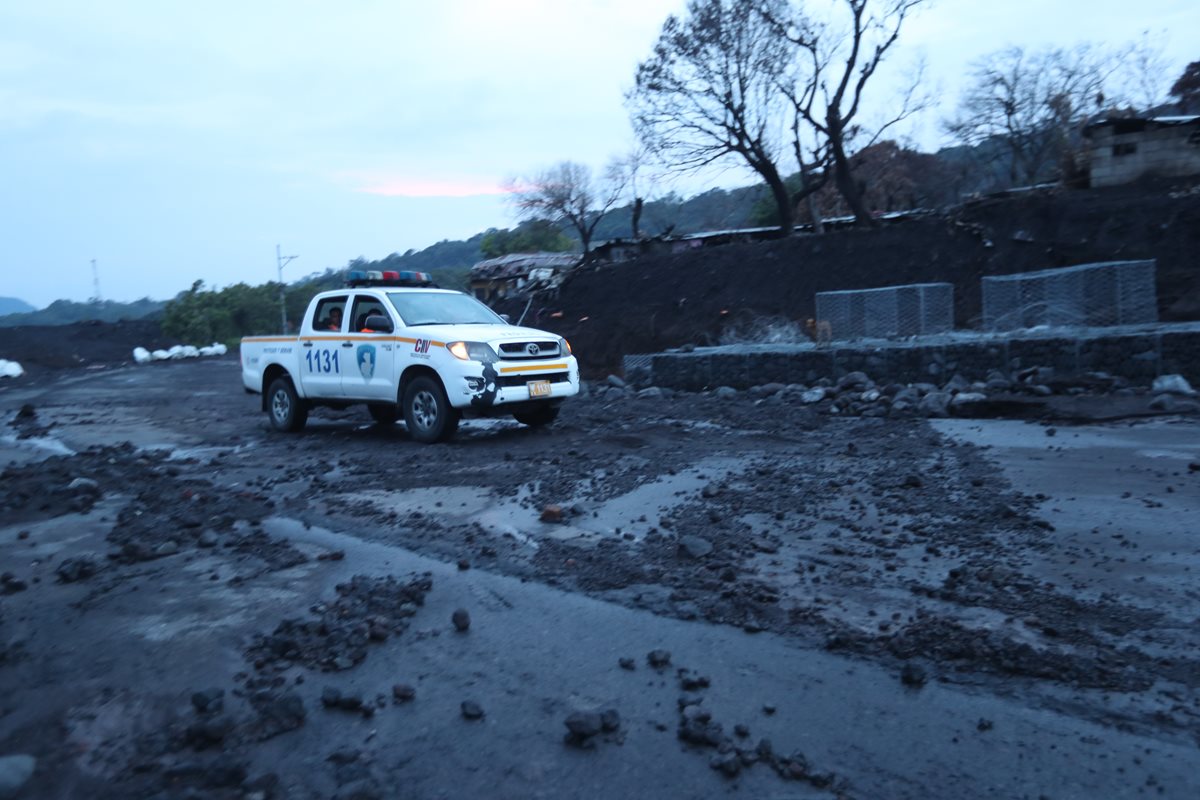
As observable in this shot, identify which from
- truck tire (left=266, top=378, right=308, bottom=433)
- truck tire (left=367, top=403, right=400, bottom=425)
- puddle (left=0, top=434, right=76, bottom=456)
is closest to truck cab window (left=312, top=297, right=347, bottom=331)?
truck tire (left=266, top=378, right=308, bottom=433)

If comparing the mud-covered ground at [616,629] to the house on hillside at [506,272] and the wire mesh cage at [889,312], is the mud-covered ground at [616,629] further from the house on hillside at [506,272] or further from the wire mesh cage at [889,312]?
the house on hillside at [506,272]

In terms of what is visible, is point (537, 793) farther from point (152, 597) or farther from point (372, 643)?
point (152, 597)

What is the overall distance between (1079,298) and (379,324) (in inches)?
456

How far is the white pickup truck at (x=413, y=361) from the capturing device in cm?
1159

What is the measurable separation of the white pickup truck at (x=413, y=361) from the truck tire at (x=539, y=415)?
2 cm

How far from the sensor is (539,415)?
13047 millimetres

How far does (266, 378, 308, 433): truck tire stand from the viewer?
1395 centimetres

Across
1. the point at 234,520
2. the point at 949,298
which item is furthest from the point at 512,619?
the point at 949,298

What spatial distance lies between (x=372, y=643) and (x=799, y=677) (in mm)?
2090

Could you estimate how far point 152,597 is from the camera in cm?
580

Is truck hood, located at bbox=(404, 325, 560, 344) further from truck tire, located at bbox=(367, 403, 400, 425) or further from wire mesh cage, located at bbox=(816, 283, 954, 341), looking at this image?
wire mesh cage, located at bbox=(816, 283, 954, 341)

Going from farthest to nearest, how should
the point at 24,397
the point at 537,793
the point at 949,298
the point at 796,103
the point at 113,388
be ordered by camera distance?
the point at 796,103, the point at 113,388, the point at 24,397, the point at 949,298, the point at 537,793

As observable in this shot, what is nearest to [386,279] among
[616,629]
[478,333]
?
[478,333]

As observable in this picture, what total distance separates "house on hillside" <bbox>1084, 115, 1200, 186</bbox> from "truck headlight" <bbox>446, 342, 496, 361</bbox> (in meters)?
21.8
